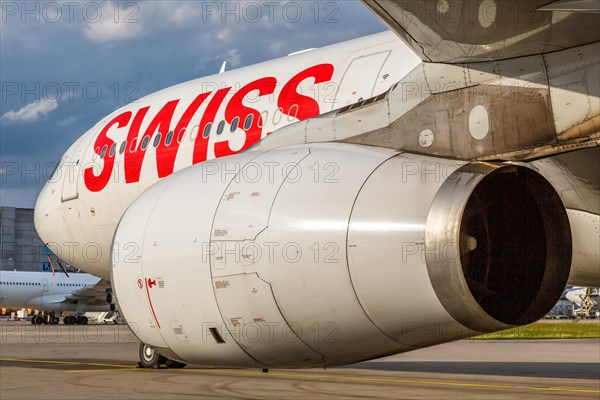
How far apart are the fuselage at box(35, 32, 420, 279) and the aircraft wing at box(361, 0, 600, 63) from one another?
8.72 ft

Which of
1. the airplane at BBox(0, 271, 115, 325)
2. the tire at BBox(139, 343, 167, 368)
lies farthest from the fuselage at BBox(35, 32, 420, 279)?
the airplane at BBox(0, 271, 115, 325)

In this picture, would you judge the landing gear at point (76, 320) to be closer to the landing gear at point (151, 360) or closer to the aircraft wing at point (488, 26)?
the landing gear at point (151, 360)

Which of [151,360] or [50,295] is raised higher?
[50,295]

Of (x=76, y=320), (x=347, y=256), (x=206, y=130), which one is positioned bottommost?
(x=347, y=256)

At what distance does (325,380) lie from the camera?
15.1 m

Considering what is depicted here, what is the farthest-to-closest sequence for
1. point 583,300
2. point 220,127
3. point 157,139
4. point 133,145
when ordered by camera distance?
1. point 583,300
2. point 133,145
3. point 157,139
4. point 220,127

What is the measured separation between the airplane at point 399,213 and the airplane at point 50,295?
184 feet

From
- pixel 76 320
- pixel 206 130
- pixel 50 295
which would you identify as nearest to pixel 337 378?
pixel 206 130

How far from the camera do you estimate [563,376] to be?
1611 cm

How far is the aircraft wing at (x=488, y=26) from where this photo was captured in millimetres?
5152

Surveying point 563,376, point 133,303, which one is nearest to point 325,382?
point 563,376

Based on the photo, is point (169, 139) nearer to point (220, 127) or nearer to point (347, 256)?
point (220, 127)

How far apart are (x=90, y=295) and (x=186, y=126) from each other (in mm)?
54503

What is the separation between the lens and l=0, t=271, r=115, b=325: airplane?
62.3 metres
